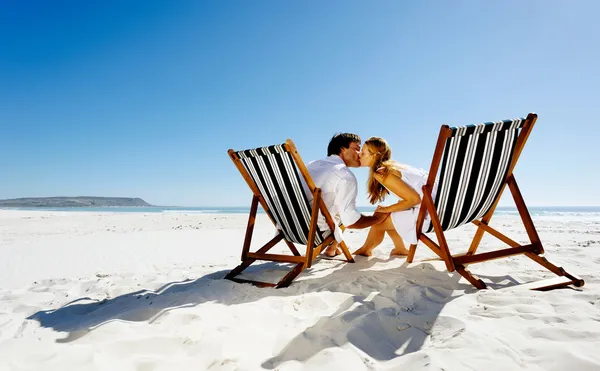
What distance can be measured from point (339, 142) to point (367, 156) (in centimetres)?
35

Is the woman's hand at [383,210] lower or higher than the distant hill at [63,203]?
lower

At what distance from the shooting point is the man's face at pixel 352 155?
333 cm

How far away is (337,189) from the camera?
113 inches

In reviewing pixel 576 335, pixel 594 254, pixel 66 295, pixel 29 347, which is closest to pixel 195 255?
pixel 66 295

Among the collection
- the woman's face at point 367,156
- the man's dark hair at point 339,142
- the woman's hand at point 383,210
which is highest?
the man's dark hair at point 339,142

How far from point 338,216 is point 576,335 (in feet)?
6.11

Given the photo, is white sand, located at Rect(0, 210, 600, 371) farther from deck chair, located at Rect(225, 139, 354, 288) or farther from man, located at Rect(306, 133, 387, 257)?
man, located at Rect(306, 133, 387, 257)

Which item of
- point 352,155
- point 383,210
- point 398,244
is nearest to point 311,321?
point 383,210

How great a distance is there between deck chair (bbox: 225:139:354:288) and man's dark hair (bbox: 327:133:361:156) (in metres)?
0.69

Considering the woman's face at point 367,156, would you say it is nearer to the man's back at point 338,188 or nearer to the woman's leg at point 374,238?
the man's back at point 338,188

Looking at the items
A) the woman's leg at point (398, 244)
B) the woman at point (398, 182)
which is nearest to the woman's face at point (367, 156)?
the woman at point (398, 182)

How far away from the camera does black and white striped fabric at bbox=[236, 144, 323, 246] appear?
266cm

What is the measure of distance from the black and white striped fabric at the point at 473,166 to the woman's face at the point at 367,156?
84 cm

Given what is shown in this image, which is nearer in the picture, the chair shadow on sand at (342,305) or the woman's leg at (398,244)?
the chair shadow on sand at (342,305)
